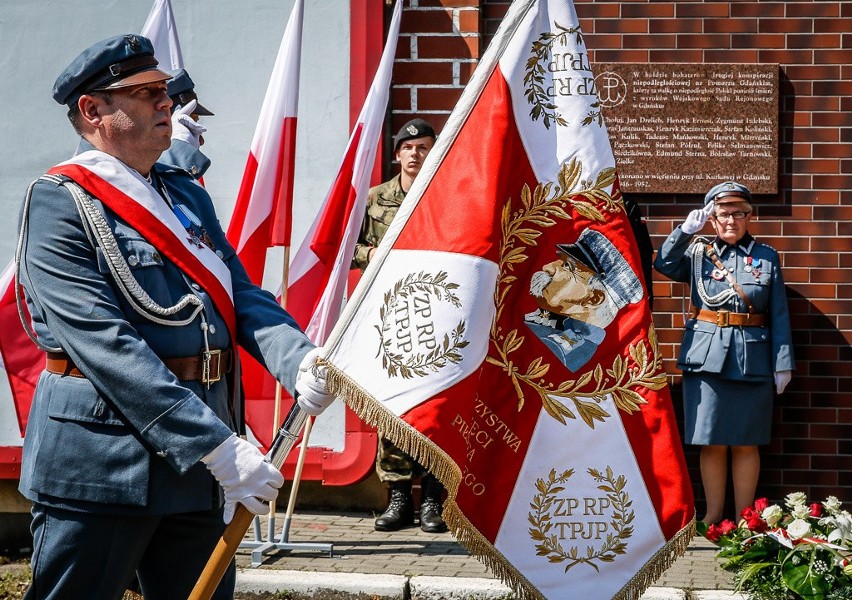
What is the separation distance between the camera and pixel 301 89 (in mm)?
6590

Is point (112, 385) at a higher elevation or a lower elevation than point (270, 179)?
lower

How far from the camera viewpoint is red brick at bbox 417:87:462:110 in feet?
21.7

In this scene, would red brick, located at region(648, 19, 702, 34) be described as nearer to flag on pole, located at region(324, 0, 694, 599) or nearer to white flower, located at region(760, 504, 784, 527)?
white flower, located at region(760, 504, 784, 527)

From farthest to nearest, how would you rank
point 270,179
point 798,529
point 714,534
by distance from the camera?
point 270,179 < point 714,534 < point 798,529

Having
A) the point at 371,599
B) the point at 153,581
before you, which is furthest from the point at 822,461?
the point at 153,581

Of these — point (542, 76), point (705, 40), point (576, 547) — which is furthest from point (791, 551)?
point (705, 40)

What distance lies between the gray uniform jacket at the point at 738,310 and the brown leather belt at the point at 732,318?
0.08 feet

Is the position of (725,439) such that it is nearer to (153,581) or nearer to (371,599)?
(371,599)

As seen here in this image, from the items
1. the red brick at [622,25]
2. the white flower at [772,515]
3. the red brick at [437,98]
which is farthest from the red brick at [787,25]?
the white flower at [772,515]

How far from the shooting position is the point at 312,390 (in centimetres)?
287

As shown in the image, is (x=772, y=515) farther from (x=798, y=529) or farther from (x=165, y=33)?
(x=165, y=33)

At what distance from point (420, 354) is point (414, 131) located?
334cm

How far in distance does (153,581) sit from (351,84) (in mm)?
4031

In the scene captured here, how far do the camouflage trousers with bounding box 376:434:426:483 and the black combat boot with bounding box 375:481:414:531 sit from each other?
0.05 meters
